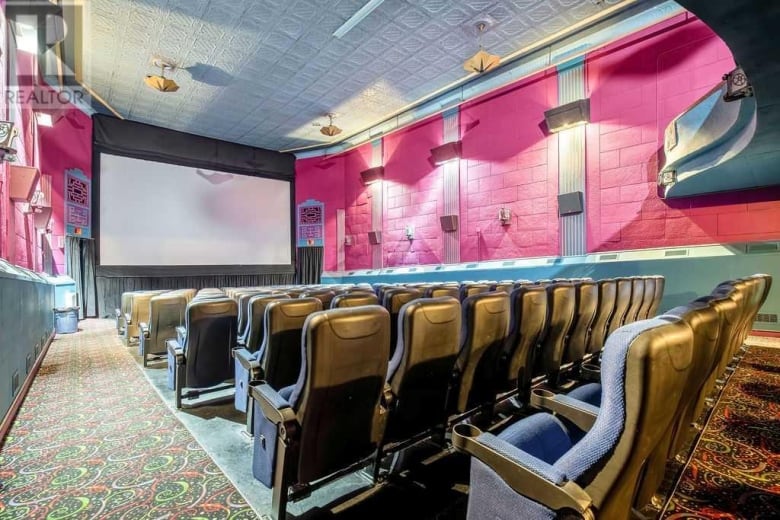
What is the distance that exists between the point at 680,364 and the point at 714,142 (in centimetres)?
453

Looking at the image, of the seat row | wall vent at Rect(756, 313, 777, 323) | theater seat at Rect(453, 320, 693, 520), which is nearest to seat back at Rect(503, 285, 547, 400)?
the seat row

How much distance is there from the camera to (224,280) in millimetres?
10195

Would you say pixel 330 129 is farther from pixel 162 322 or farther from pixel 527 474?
pixel 527 474

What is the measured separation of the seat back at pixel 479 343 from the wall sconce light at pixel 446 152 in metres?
6.58

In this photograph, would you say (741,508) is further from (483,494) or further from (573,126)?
(573,126)

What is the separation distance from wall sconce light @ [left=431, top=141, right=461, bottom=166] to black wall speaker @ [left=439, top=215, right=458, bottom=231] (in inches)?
49.3

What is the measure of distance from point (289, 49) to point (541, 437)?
6872 mm

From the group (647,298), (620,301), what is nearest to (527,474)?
(620,301)

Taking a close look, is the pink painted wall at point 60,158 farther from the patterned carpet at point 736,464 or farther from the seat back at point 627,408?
the patterned carpet at point 736,464

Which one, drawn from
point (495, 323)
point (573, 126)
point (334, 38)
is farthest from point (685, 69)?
point (495, 323)

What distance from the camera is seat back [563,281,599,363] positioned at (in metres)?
2.38

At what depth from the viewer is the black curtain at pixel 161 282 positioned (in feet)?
26.8

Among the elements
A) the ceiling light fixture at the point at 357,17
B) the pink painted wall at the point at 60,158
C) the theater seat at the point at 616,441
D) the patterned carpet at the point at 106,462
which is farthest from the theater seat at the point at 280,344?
the pink painted wall at the point at 60,158

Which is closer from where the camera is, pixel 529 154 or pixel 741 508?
pixel 741 508
